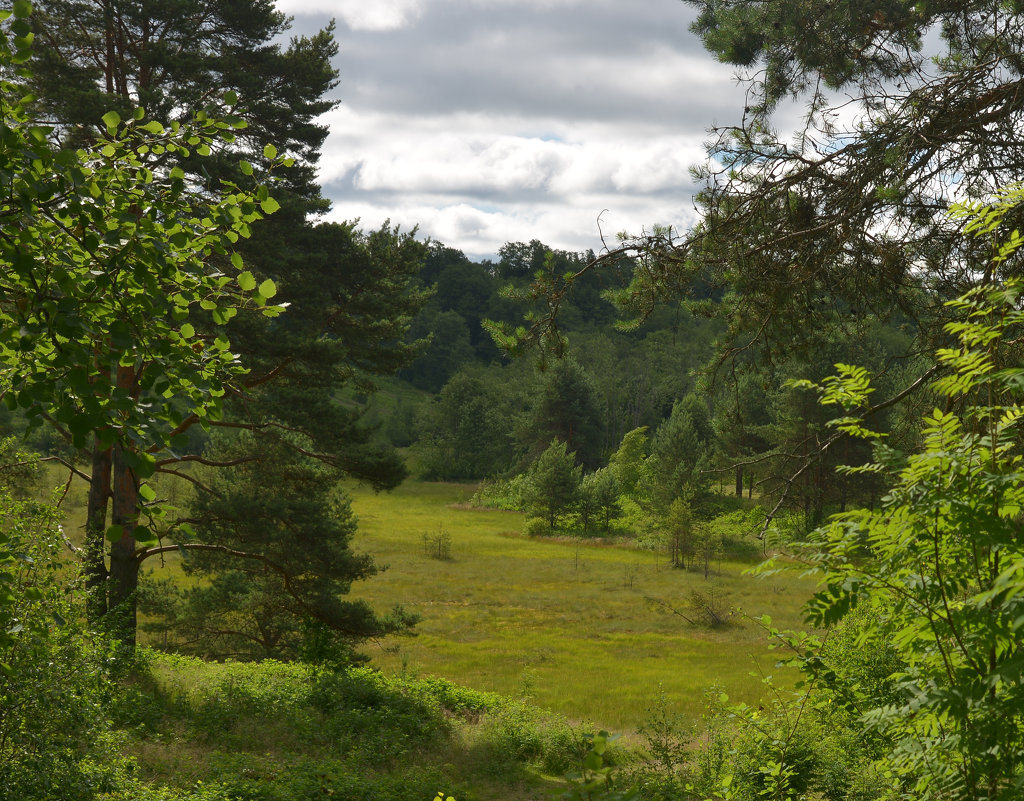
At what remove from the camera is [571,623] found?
24.5 meters

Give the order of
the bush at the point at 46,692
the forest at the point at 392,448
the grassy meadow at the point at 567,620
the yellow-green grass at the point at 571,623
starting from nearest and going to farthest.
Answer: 1. the forest at the point at 392,448
2. the bush at the point at 46,692
3. the grassy meadow at the point at 567,620
4. the yellow-green grass at the point at 571,623

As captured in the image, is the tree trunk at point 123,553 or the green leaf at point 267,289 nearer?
the green leaf at point 267,289

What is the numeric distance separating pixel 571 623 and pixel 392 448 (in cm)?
1311

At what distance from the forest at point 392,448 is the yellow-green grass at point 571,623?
0.80 feet

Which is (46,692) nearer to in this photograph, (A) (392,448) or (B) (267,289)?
(B) (267,289)

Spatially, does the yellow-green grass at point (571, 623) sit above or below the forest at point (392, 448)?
below

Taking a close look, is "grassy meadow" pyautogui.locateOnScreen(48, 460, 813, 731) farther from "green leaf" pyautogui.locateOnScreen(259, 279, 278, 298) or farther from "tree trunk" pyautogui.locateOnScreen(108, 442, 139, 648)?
"green leaf" pyautogui.locateOnScreen(259, 279, 278, 298)

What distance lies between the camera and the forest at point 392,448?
8.84 feet

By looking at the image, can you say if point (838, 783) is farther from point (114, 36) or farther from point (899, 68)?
point (114, 36)

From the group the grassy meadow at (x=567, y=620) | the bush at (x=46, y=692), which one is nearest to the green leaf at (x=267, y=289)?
the bush at (x=46, y=692)

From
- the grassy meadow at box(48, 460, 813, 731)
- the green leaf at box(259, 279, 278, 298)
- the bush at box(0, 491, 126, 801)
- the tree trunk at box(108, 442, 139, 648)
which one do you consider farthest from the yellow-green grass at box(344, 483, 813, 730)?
the green leaf at box(259, 279, 278, 298)

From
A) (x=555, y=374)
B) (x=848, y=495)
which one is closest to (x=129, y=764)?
(x=848, y=495)

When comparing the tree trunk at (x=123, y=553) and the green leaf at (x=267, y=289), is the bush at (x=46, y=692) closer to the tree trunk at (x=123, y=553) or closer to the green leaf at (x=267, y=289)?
the green leaf at (x=267, y=289)

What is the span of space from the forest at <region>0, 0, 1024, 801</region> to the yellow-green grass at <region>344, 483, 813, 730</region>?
243 millimetres
